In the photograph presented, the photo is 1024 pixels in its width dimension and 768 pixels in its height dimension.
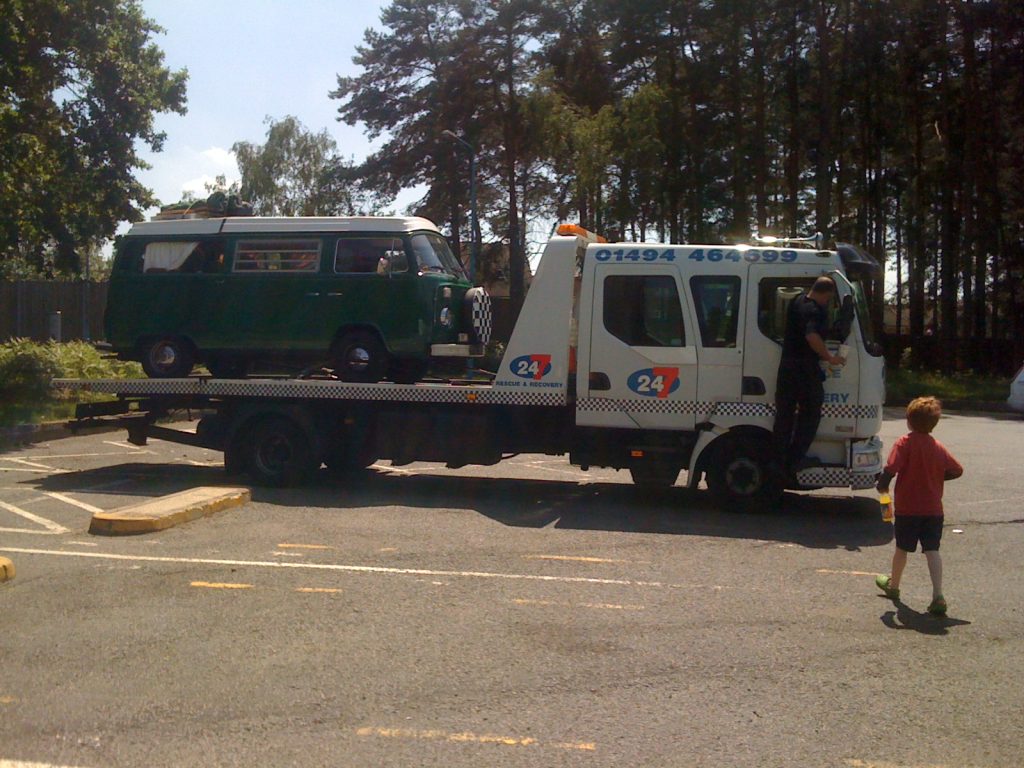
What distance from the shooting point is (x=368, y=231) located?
12375 mm

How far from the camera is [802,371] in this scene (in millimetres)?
10445

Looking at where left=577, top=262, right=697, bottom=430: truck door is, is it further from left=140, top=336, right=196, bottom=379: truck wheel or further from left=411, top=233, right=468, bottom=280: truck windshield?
left=140, top=336, right=196, bottom=379: truck wheel

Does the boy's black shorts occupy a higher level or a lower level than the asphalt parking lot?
higher

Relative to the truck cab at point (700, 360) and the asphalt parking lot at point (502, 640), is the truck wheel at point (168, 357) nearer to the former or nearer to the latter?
the asphalt parking lot at point (502, 640)

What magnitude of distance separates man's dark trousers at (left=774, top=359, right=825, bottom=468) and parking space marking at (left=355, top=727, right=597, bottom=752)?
607 centimetres

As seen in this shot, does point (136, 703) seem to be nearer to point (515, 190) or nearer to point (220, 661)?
point (220, 661)

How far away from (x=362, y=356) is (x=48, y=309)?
18.4 m

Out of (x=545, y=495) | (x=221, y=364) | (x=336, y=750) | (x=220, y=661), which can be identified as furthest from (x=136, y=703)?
(x=221, y=364)

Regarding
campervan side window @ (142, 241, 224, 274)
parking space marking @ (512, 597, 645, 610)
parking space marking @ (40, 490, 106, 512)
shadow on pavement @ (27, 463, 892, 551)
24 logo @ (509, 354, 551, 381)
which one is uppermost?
campervan side window @ (142, 241, 224, 274)

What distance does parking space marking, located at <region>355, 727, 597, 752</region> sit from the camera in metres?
5.02

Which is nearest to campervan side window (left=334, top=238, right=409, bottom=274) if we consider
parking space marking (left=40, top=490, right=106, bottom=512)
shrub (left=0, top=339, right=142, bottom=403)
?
parking space marking (left=40, top=490, right=106, bottom=512)

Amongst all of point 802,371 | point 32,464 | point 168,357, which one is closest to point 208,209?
point 168,357

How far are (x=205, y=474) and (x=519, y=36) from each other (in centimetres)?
2758

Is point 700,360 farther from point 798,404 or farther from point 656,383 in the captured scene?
point 798,404
